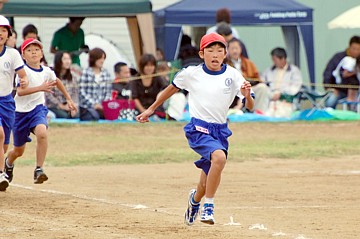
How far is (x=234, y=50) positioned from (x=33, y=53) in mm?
10849

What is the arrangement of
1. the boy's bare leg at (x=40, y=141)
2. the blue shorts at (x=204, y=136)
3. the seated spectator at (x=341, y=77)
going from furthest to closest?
the seated spectator at (x=341, y=77) < the boy's bare leg at (x=40, y=141) < the blue shorts at (x=204, y=136)

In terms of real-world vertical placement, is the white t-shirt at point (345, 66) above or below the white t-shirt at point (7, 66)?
below

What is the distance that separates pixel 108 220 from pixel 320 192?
3.42 meters

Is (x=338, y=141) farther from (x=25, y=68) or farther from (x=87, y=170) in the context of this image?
(x=25, y=68)

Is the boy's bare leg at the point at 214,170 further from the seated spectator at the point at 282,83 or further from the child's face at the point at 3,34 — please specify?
the seated spectator at the point at 282,83

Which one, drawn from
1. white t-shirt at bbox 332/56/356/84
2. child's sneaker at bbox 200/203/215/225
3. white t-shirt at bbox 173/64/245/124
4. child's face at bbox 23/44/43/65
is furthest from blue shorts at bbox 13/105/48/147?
white t-shirt at bbox 332/56/356/84

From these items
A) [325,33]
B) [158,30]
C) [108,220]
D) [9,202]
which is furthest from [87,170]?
[325,33]

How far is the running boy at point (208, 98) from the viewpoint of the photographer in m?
10.1

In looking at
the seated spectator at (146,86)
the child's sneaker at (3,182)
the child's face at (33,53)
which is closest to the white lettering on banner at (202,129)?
the child's sneaker at (3,182)

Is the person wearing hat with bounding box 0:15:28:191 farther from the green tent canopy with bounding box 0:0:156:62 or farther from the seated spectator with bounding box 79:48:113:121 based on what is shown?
the green tent canopy with bounding box 0:0:156:62

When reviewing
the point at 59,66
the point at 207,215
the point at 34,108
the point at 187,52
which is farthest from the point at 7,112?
the point at 187,52

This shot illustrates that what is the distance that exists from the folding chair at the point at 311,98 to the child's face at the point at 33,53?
1222cm

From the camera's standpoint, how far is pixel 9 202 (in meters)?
12.0

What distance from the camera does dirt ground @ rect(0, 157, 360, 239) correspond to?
387 inches
